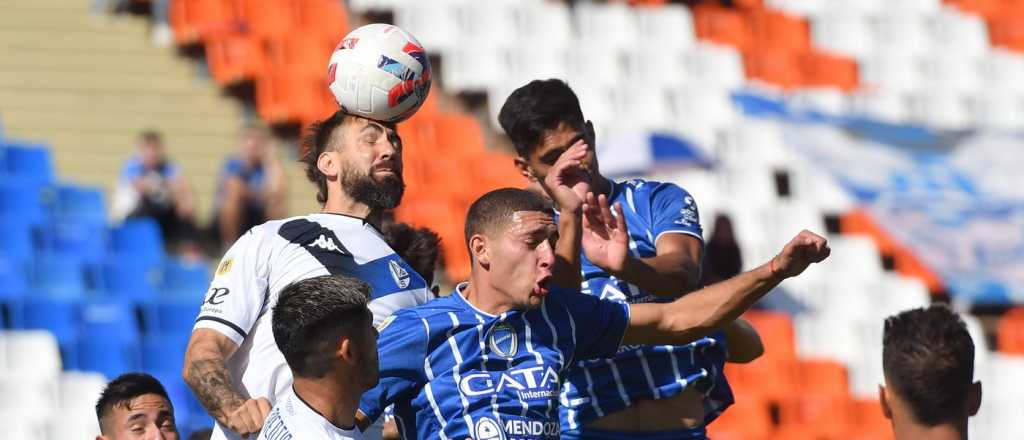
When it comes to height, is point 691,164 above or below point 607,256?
below

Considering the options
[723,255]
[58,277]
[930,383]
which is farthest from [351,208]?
[58,277]

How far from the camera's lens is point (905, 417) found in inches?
167

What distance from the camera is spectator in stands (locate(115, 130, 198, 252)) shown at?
38.2 ft

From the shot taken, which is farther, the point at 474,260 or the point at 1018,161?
the point at 1018,161

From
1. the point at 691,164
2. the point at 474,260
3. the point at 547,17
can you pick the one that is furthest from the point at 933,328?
the point at 547,17

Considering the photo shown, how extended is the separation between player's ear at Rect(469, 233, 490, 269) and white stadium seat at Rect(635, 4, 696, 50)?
11.9 metres

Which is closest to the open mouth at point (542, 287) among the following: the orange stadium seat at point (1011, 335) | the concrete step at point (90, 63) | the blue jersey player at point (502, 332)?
the blue jersey player at point (502, 332)

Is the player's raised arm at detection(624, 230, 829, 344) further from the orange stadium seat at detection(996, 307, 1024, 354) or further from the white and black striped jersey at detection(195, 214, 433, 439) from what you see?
the orange stadium seat at detection(996, 307, 1024, 354)

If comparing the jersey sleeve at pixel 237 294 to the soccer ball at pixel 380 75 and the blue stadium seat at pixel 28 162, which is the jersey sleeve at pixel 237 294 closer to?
the soccer ball at pixel 380 75

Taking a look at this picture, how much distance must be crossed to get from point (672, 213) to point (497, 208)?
101 centimetres

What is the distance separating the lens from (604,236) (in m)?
4.75

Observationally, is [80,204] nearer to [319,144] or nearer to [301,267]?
[319,144]

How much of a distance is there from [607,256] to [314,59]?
9738 mm

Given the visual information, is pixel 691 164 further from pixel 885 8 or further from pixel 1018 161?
pixel 885 8
